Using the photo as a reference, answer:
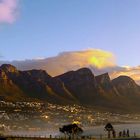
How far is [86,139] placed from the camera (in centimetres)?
13825

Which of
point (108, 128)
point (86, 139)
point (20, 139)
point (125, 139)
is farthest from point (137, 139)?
point (20, 139)

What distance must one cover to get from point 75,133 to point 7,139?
129 feet

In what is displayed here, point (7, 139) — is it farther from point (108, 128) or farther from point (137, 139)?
point (108, 128)

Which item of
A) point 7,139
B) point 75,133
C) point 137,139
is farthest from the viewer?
point 75,133

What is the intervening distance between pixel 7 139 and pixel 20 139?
564 cm

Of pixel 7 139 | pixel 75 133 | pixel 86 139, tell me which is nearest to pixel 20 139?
pixel 7 139

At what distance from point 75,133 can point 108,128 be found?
13.7 meters

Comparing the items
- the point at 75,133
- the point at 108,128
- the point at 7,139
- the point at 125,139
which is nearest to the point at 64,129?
the point at 75,133

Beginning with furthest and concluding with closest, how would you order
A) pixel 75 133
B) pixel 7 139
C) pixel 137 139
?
pixel 75 133 → pixel 137 139 → pixel 7 139

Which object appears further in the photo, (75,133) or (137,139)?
(75,133)

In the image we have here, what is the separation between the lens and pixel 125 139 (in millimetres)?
137375

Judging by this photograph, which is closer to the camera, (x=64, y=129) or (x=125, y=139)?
(x=125, y=139)

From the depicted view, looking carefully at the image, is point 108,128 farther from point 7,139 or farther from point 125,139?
point 7,139

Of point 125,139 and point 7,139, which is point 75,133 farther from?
point 7,139
